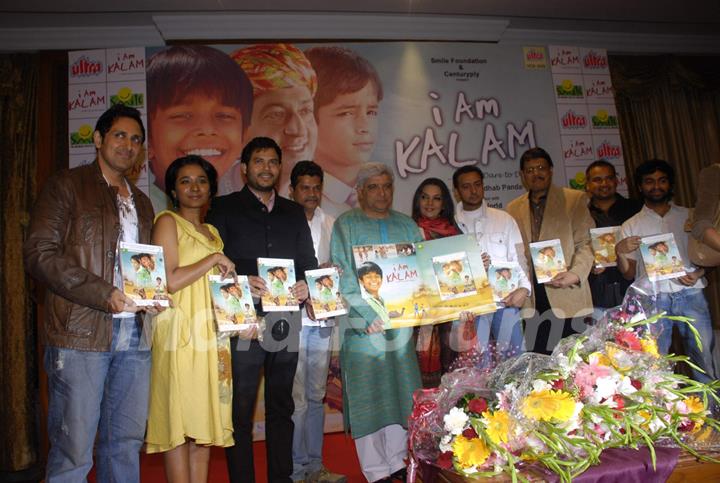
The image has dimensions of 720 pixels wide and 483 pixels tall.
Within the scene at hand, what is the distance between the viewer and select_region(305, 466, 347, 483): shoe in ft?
11.0

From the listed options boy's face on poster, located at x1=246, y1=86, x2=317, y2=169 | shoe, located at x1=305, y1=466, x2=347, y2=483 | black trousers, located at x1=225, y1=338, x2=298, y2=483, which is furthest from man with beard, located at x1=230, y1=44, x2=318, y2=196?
shoe, located at x1=305, y1=466, x2=347, y2=483

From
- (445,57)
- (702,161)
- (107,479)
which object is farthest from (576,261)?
(702,161)

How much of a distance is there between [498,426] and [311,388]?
80.3 inches

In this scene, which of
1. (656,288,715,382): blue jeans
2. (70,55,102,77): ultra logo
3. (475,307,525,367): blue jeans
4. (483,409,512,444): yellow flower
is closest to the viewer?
(483,409,512,444): yellow flower

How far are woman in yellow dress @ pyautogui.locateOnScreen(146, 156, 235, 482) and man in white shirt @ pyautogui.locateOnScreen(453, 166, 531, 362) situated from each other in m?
1.69

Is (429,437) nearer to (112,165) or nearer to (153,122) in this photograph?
(112,165)

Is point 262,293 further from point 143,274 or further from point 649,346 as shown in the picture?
point 649,346

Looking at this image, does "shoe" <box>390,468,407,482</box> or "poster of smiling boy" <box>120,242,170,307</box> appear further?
"shoe" <box>390,468,407,482</box>

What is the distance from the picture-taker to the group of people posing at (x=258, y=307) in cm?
246

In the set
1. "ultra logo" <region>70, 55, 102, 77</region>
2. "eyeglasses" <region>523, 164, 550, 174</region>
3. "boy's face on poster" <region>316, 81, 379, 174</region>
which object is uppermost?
"ultra logo" <region>70, 55, 102, 77</region>

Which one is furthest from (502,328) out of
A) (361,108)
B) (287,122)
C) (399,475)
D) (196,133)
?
(196,133)

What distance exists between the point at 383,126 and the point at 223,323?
330cm

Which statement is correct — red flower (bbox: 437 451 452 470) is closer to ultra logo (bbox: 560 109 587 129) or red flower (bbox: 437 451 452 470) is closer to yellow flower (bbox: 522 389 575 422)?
yellow flower (bbox: 522 389 575 422)

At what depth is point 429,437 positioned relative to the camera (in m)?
1.85
